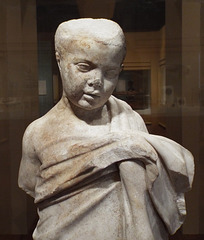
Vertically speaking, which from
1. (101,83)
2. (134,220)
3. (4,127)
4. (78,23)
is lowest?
(134,220)

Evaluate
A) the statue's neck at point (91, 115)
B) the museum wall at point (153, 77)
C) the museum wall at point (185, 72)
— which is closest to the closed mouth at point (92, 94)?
the statue's neck at point (91, 115)

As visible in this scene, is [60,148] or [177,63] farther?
[177,63]

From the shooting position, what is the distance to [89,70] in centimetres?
150

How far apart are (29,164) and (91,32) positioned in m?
0.60

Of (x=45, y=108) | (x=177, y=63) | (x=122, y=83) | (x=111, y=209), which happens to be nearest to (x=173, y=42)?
(x=177, y=63)

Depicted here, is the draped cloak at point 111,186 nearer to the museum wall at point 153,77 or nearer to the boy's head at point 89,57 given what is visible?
the boy's head at point 89,57

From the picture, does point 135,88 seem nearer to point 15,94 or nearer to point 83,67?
point 15,94

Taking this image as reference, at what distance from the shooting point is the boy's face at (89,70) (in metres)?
1.47

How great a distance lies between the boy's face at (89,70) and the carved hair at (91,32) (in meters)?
0.02

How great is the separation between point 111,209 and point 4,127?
1365mm

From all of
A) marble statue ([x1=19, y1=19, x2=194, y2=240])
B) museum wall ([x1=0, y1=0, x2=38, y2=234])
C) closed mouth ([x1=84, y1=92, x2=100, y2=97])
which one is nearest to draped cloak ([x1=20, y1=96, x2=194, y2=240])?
marble statue ([x1=19, y1=19, x2=194, y2=240])

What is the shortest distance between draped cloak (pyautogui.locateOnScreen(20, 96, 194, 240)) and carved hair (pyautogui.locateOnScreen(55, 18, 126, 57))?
0.33 metres

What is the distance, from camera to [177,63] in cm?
252

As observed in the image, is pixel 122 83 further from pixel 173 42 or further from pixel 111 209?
pixel 111 209
